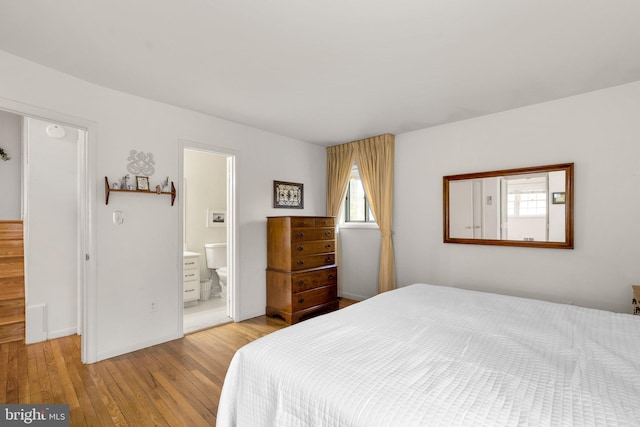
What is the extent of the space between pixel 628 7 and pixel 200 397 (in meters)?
3.54

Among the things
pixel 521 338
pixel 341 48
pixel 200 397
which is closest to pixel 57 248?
pixel 200 397

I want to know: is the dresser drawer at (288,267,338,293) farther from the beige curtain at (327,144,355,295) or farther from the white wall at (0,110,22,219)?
the white wall at (0,110,22,219)

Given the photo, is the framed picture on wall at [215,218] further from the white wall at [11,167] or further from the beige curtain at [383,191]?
the beige curtain at [383,191]

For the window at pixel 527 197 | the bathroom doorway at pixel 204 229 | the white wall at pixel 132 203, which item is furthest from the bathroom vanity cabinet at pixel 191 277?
the window at pixel 527 197

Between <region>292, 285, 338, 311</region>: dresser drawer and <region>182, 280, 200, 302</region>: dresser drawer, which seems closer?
<region>292, 285, 338, 311</region>: dresser drawer

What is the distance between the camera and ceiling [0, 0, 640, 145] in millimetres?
1656

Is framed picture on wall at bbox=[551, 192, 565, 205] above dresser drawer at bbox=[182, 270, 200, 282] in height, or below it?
above

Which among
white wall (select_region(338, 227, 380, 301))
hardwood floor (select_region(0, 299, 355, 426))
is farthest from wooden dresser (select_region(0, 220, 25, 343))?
white wall (select_region(338, 227, 380, 301))

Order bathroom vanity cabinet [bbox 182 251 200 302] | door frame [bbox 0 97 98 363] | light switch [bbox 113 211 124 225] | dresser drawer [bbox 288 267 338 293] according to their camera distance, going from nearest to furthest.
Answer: door frame [bbox 0 97 98 363] → light switch [bbox 113 211 124 225] → dresser drawer [bbox 288 267 338 293] → bathroom vanity cabinet [bbox 182 251 200 302]

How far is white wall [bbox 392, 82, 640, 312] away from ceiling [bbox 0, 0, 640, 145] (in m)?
0.24

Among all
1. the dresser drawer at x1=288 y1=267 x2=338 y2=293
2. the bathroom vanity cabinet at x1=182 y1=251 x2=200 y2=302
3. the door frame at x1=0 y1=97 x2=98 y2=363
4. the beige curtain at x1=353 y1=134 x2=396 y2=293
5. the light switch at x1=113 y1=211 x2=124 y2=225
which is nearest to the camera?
the door frame at x1=0 y1=97 x2=98 y2=363

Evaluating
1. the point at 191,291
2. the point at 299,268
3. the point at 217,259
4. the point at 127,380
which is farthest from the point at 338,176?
the point at 127,380

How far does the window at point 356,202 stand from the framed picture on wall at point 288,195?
2.69 ft

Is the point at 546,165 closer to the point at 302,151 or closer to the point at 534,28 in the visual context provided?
the point at 534,28
